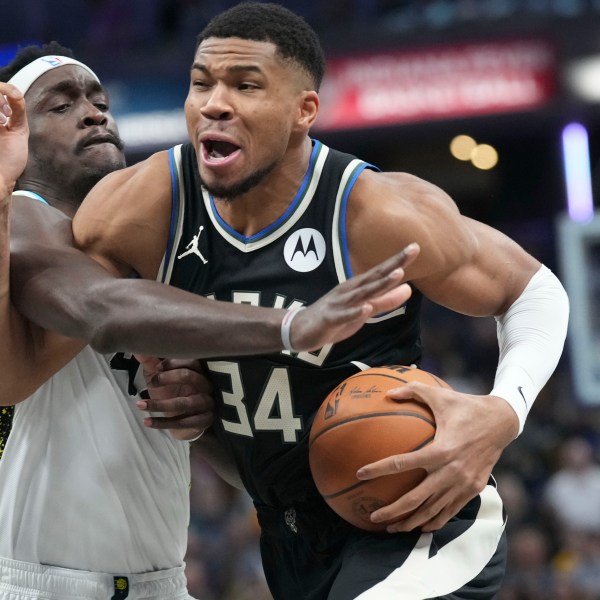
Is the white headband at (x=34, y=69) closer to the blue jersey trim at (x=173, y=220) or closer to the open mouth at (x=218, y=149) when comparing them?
the blue jersey trim at (x=173, y=220)

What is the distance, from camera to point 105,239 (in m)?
3.30

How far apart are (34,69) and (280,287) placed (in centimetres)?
144

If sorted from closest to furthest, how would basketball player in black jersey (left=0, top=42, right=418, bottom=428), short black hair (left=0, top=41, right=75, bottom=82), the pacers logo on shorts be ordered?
basketball player in black jersey (left=0, top=42, right=418, bottom=428) < the pacers logo on shorts < short black hair (left=0, top=41, right=75, bottom=82)

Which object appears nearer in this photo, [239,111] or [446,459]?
[446,459]

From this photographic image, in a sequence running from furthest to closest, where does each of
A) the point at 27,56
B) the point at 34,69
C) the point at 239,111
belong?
the point at 27,56 → the point at 34,69 → the point at 239,111

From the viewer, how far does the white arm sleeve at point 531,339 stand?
10.8ft

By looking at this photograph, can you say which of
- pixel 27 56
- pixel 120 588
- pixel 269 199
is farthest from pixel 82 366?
pixel 27 56

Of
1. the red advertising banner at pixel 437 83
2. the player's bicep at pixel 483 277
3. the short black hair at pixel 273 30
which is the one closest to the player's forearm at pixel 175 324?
the player's bicep at pixel 483 277

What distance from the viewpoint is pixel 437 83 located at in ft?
33.9

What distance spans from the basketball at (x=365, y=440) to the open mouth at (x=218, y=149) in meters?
0.77

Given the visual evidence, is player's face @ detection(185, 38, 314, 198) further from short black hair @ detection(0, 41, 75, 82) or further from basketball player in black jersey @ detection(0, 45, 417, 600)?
short black hair @ detection(0, 41, 75, 82)

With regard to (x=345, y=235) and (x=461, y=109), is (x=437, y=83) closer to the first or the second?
(x=461, y=109)

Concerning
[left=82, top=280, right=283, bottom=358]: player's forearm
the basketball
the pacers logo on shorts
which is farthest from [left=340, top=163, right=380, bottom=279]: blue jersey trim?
the pacers logo on shorts

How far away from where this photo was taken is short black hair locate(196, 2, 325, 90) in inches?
126
